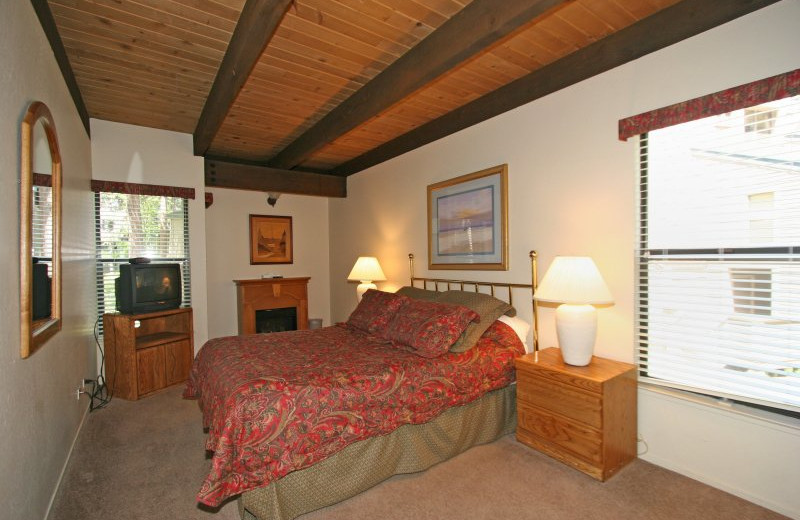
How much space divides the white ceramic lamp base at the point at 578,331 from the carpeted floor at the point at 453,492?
26.0 inches

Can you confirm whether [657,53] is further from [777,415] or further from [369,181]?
[369,181]

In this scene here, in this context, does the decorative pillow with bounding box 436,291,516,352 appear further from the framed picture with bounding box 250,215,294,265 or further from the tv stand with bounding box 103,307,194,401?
the framed picture with bounding box 250,215,294,265

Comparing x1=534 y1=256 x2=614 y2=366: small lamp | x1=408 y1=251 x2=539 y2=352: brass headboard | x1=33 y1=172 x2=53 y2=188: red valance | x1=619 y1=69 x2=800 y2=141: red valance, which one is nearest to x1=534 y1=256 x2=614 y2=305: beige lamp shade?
x1=534 y1=256 x2=614 y2=366: small lamp

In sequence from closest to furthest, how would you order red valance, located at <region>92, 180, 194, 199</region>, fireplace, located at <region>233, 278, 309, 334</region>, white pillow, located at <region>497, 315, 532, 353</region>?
white pillow, located at <region>497, 315, 532, 353</region>, red valance, located at <region>92, 180, 194, 199</region>, fireplace, located at <region>233, 278, 309, 334</region>

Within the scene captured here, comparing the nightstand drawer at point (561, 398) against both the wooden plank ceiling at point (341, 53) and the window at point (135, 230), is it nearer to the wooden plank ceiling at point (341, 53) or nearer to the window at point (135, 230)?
the wooden plank ceiling at point (341, 53)

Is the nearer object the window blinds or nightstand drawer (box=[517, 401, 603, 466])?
nightstand drawer (box=[517, 401, 603, 466])

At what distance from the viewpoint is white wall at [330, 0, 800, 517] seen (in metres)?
1.86

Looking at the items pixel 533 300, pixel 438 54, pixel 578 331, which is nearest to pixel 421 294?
pixel 533 300

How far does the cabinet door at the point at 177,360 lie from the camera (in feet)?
12.2

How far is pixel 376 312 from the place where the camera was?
3252mm

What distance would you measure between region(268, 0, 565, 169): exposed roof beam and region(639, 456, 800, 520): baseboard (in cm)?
251

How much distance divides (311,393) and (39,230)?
4.84ft

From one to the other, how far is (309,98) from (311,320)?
3087 millimetres

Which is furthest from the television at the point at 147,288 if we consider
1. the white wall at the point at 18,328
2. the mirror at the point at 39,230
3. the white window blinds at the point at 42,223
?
the white window blinds at the point at 42,223
